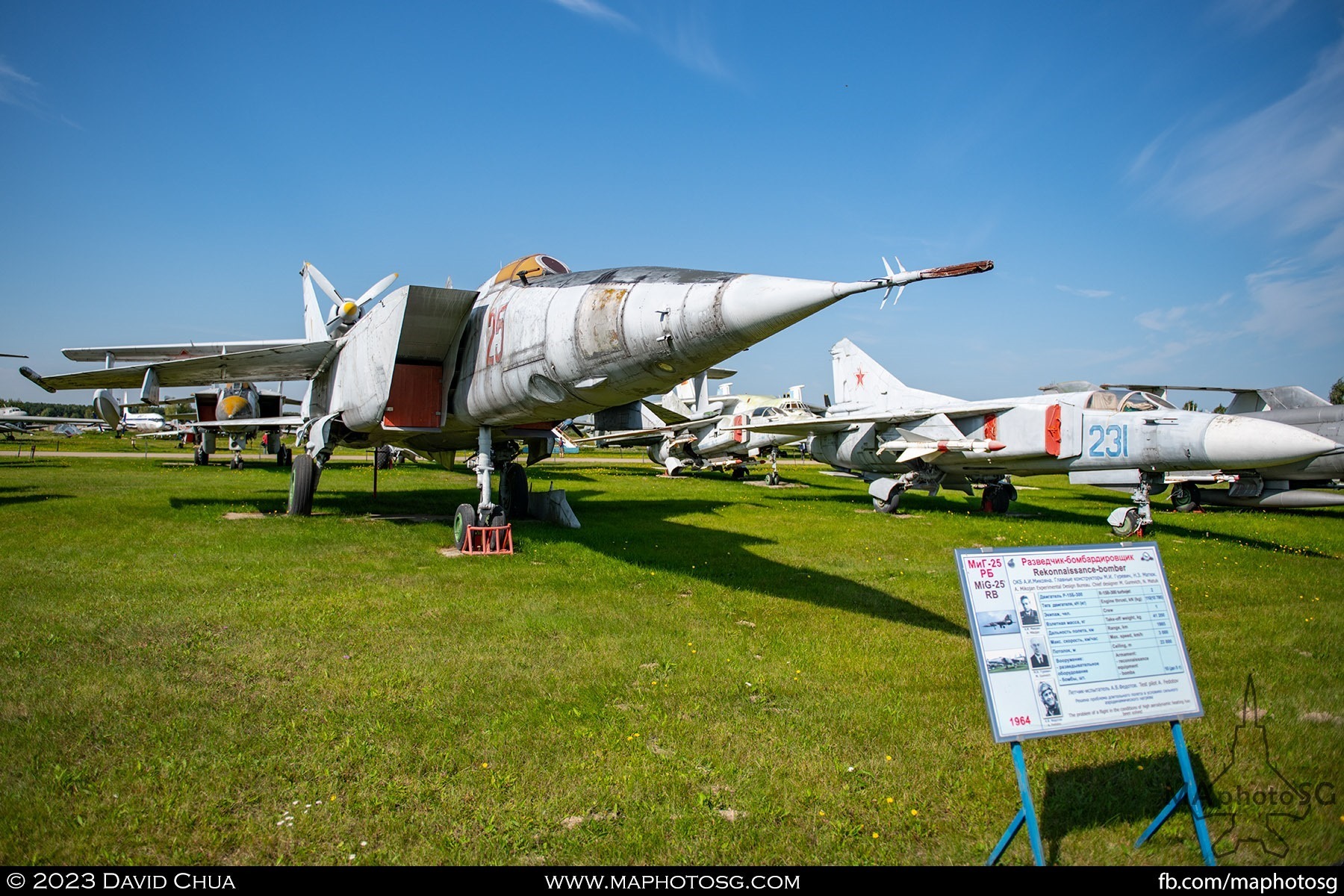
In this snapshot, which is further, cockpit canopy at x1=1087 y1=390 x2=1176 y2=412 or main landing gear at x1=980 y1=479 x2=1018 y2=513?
main landing gear at x1=980 y1=479 x2=1018 y2=513

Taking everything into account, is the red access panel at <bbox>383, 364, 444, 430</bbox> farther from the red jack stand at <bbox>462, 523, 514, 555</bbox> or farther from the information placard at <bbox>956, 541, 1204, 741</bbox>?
the information placard at <bbox>956, 541, 1204, 741</bbox>

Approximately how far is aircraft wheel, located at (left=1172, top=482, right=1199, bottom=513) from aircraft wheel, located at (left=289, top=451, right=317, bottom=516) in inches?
788

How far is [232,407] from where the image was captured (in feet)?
81.6

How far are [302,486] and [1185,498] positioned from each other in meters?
20.6

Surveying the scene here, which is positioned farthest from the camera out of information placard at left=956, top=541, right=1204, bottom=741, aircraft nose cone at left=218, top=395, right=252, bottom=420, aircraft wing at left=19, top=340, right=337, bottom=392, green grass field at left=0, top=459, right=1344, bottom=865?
aircraft nose cone at left=218, top=395, right=252, bottom=420

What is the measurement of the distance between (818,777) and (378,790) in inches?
82.0

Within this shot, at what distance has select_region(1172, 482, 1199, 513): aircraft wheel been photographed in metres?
18.2

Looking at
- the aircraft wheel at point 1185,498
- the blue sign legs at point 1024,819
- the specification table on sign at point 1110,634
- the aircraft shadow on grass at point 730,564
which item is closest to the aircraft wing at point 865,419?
the aircraft shadow on grass at point 730,564

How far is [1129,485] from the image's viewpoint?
1372 centimetres

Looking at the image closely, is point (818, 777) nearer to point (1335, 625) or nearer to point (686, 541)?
point (1335, 625)

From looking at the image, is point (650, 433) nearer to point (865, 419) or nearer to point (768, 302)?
point (865, 419)

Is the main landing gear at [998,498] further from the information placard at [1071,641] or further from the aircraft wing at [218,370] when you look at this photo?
the information placard at [1071,641]
